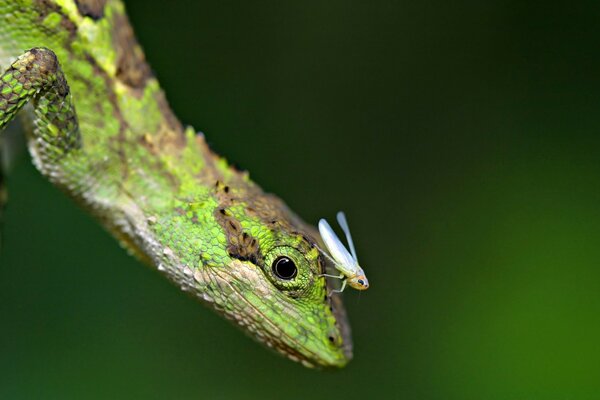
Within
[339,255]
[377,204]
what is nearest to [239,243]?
[339,255]

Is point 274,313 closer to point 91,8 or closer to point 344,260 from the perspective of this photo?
point 344,260

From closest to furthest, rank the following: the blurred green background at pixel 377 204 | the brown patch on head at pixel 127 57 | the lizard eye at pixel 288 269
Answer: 1. the lizard eye at pixel 288 269
2. the brown patch on head at pixel 127 57
3. the blurred green background at pixel 377 204

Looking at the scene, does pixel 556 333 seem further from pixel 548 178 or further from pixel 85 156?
pixel 85 156

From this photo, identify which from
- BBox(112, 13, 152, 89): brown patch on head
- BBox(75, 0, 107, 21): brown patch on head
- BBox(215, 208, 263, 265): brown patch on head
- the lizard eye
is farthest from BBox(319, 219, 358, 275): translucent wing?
BBox(75, 0, 107, 21): brown patch on head

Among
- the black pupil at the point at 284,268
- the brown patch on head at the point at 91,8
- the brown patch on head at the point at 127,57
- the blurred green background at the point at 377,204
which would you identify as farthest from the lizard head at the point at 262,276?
the blurred green background at the point at 377,204

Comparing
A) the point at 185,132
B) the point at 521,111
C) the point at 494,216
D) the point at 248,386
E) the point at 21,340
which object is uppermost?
the point at 521,111

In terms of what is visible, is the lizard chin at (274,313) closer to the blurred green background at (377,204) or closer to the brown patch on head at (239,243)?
the brown patch on head at (239,243)

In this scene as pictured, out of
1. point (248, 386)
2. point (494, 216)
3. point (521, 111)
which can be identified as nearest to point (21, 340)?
point (248, 386)

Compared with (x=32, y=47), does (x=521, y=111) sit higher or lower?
higher
